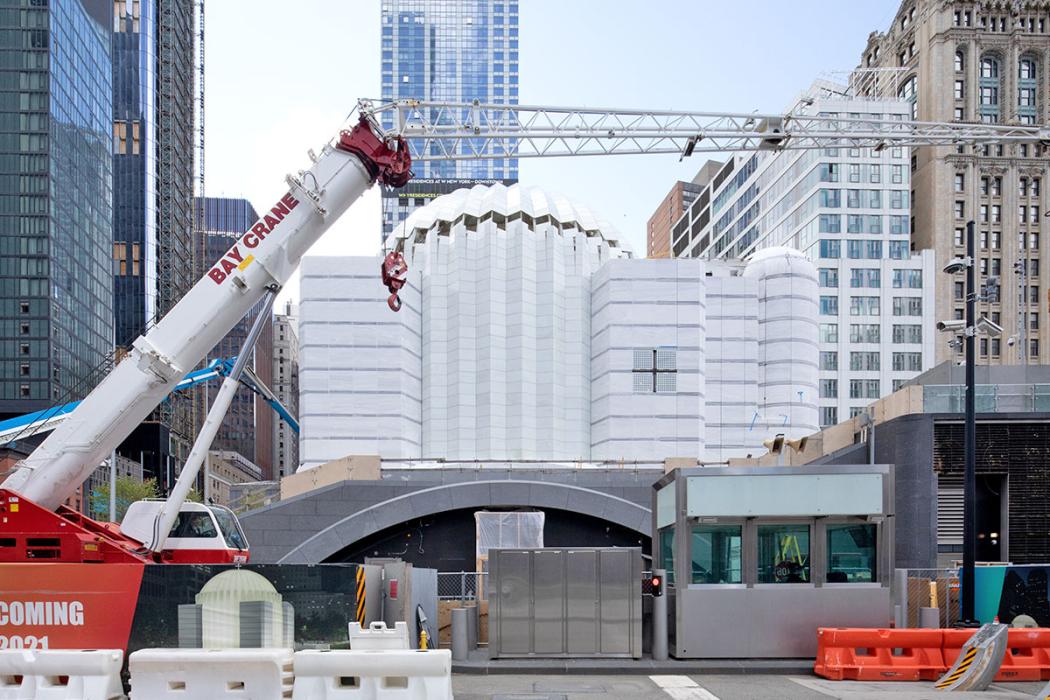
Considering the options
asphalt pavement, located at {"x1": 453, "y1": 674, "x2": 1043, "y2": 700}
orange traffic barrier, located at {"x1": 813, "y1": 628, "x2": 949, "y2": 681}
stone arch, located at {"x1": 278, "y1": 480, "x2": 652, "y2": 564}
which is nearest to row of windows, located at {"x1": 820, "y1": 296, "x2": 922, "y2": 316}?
stone arch, located at {"x1": 278, "y1": 480, "x2": 652, "y2": 564}

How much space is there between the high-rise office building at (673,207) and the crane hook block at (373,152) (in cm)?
13557

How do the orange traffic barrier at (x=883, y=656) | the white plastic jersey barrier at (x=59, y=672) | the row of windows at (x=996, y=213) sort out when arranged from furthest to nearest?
the row of windows at (x=996, y=213)
the orange traffic barrier at (x=883, y=656)
the white plastic jersey barrier at (x=59, y=672)

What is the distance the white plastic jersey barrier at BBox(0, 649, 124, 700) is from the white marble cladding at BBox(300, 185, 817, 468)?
37.3m

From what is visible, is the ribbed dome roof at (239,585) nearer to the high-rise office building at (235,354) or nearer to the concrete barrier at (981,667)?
the concrete barrier at (981,667)

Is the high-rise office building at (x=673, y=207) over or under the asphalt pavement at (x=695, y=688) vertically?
over

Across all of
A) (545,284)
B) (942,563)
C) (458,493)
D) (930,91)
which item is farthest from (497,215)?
(930,91)

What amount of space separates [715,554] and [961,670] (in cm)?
429

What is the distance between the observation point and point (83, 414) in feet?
51.3

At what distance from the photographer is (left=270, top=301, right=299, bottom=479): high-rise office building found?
18634 centimetres

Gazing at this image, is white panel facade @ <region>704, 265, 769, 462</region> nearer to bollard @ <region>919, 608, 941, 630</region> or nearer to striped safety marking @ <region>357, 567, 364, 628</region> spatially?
bollard @ <region>919, 608, 941, 630</region>

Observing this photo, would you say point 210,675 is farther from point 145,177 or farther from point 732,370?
point 145,177

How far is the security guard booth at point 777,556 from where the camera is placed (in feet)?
57.7

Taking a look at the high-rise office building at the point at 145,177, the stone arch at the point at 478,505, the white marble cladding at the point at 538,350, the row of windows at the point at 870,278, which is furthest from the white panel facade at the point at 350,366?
the high-rise office building at the point at 145,177

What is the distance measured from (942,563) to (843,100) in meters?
65.2
